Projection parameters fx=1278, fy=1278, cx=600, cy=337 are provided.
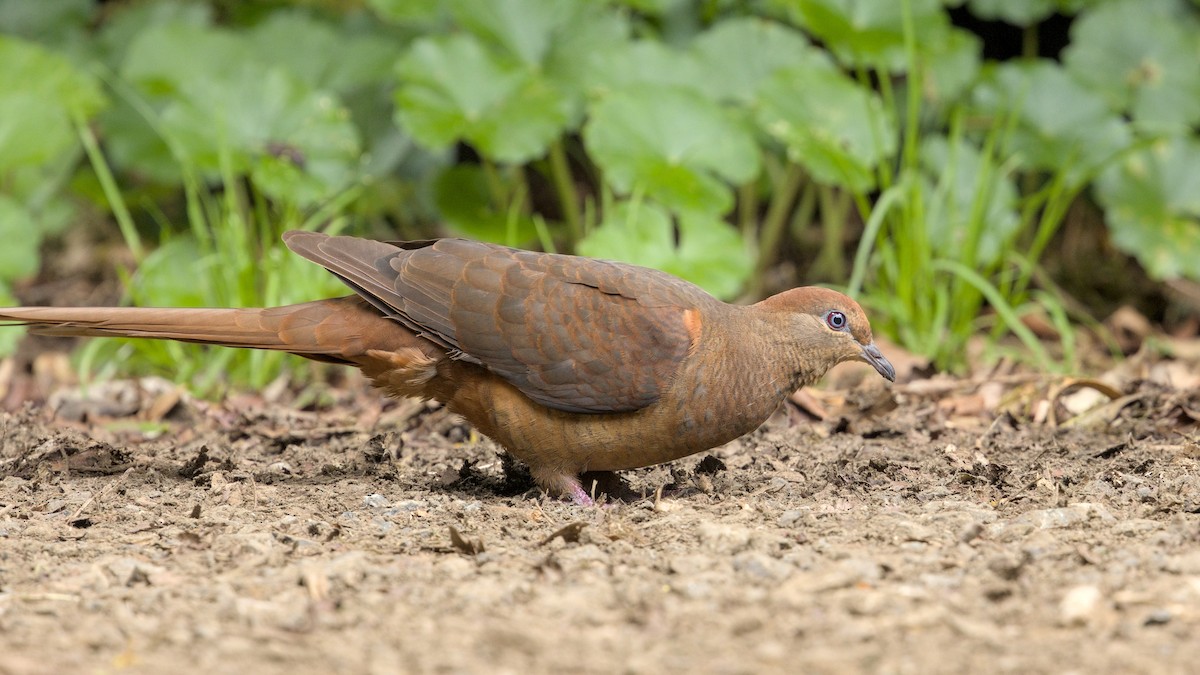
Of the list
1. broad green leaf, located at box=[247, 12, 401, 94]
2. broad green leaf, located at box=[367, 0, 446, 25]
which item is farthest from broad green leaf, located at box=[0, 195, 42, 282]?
broad green leaf, located at box=[367, 0, 446, 25]

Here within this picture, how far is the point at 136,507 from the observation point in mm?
3873

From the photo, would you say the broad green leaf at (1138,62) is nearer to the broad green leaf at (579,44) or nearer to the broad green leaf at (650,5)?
the broad green leaf at (650,5)

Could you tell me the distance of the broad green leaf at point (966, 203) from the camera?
6406 millimetres

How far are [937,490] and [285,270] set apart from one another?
10.9 ft

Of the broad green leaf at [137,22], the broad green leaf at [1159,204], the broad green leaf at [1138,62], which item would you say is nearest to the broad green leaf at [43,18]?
the broad green leaf at [137,22]

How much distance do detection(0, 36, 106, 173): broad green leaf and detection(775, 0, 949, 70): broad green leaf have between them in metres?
3.93

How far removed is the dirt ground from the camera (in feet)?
8.56

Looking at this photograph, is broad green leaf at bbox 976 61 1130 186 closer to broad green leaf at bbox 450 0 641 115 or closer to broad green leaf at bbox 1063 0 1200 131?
broad green leaf at bbox 1063 0 1200 131

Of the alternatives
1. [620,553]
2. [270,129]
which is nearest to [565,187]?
[270,129]

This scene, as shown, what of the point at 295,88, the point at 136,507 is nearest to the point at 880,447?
the point at 136,507

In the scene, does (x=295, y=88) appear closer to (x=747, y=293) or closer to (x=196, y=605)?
(x=747, y=293)

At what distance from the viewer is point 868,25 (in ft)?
22.7

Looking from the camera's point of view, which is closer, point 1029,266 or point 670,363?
point 670,363

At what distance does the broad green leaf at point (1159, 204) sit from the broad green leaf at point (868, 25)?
1373 millimetres
